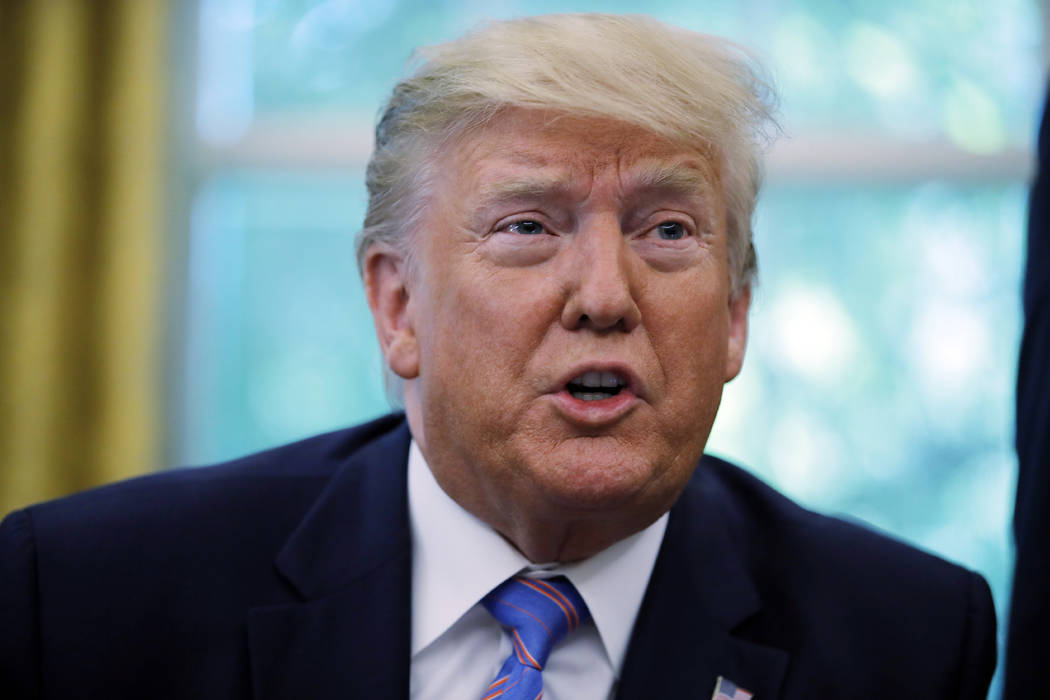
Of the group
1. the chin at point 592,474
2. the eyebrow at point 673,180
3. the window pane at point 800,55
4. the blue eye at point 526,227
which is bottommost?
the chin at point 592,474

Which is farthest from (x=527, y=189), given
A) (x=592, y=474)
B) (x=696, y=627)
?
(x=696, y=627)

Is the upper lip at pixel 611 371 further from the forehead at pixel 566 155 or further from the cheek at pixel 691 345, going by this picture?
the forehead at pixel 566 155

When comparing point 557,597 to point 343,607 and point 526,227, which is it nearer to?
point 343,607

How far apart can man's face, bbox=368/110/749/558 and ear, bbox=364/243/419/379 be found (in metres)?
0.06

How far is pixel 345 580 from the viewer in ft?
4.77

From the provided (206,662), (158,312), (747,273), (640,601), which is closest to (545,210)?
(747,273)

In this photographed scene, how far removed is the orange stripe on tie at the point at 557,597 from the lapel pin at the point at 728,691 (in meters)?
0.21

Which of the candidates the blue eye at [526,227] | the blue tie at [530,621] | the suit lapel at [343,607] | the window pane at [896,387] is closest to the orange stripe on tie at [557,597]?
the blue tie at [530,621]

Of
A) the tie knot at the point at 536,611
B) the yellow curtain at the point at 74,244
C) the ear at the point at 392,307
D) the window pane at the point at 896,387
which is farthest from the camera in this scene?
the window pane at the point at 896,387

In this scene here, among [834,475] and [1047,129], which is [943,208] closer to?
[834,475]

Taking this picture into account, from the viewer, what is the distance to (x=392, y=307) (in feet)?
5.07

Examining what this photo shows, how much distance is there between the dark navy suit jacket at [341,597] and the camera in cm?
138

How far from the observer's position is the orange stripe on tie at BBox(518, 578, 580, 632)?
143 cm

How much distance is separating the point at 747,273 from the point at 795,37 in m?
2.25
